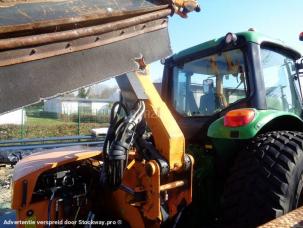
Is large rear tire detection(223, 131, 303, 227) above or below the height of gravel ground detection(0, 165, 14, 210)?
above

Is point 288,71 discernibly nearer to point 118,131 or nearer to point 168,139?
point 168,139

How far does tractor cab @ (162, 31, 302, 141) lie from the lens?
10.3ft

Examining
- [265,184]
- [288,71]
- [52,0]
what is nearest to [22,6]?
[52,0]

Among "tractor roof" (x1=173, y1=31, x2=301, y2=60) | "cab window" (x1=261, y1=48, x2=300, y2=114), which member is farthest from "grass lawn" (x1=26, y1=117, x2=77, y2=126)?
"cab window" (x1=261, y1=48, x2=300, y2=114)

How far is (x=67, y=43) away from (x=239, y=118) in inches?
63.4

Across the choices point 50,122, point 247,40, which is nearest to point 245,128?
point 247,40

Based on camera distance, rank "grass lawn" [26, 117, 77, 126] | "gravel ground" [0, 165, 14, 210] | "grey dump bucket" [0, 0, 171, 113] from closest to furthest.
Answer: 1. "grey dump bucket" [0, 0, 171, 113]
2. "gravel ground" [0, 165, 14, 210]
3. "grass lawn" [26, 117, 77, 126]

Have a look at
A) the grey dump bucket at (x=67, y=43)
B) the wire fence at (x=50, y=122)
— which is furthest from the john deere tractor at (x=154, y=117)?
the wire fence at (x=50, y=122)

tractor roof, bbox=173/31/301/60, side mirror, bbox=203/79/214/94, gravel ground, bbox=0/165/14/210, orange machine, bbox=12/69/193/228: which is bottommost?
gravel ground, bbox=0/165/14/210

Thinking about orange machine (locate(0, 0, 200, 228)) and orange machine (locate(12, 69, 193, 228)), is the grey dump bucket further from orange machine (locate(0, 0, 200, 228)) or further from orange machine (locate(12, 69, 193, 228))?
orange machine (locate(12, 69, 193, 228))

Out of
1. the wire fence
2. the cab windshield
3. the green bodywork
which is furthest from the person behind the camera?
the wire fence

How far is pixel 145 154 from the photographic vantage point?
2.55 meters

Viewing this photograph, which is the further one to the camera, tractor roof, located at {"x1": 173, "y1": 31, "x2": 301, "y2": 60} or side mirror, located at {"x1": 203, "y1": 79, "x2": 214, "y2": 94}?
side mirror, located at {"x1": 203, "y1": 79, "x2": 214, "y2": 94}

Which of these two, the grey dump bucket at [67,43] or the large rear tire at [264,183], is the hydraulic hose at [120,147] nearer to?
the grey dump bucket at [67,43]
